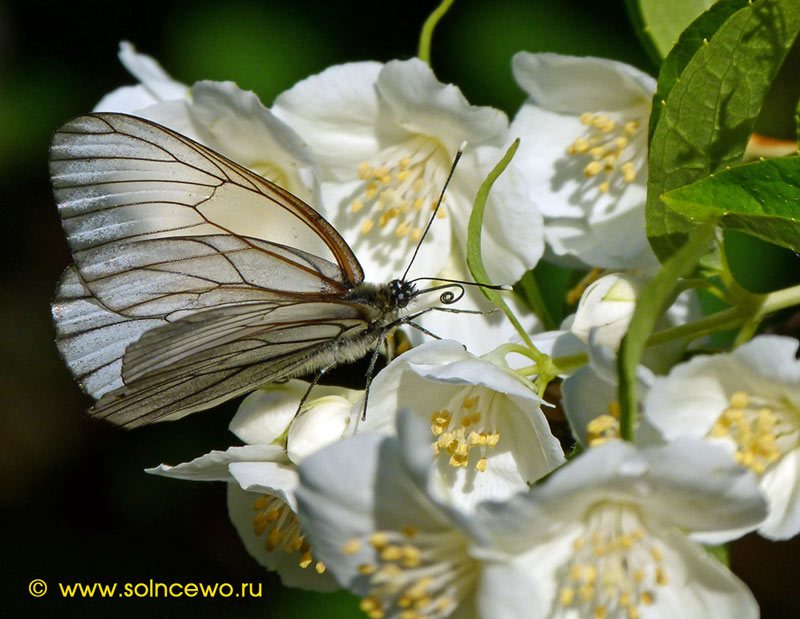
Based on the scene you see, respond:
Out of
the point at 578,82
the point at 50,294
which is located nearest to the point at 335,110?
the point at 578,82

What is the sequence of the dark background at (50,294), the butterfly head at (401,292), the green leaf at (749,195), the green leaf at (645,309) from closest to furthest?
the green leaf at (645,309)
the green leaf at (749,195)
the butterfly head at (401,292)
the dark background at (50,294)

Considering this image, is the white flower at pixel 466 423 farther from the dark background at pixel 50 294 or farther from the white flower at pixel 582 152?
the dark background at pixel 50 294

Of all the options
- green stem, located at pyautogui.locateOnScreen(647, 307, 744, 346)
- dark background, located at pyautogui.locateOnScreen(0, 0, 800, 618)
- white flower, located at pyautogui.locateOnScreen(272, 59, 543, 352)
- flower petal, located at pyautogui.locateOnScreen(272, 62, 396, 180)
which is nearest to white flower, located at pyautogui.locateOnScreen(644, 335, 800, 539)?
green stem, located at pyautogui.locateOnScreen(647, 307, 744, 346)

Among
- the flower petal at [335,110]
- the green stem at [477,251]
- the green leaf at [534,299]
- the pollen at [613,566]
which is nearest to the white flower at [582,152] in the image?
the green leaf at [534,299]

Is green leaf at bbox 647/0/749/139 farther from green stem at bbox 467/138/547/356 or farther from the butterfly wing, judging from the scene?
the butterfly wing

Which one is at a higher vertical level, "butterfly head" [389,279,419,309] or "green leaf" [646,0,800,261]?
"green leaf" [646,0,800,261]

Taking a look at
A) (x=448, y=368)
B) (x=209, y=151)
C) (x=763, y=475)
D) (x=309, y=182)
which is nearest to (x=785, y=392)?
(x=763, y=475)

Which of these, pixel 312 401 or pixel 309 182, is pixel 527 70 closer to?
pixel 309 182
